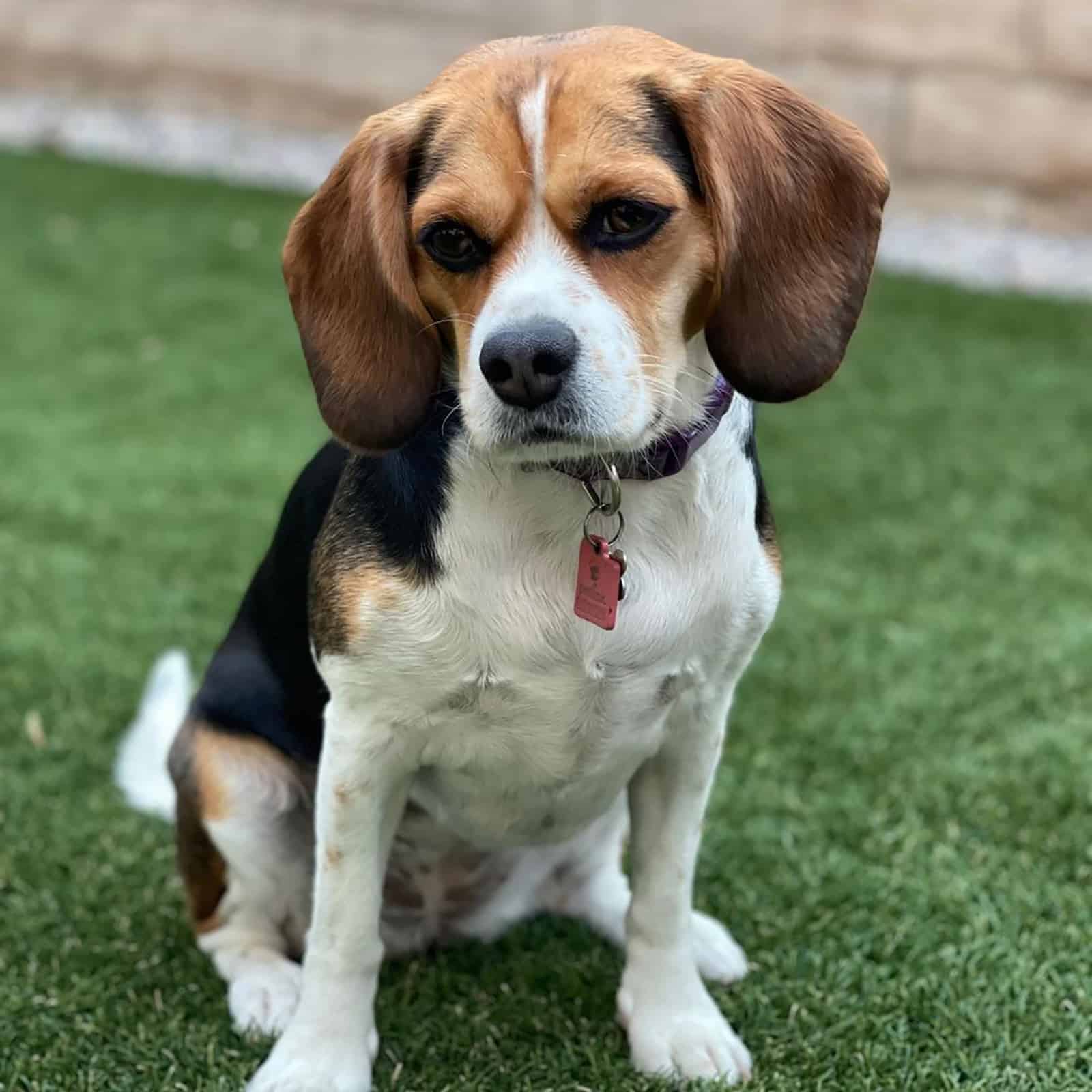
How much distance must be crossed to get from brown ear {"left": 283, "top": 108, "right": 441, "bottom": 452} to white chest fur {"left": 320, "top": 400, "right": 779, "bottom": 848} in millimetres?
167

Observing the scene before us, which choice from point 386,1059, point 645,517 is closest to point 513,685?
point 645,517

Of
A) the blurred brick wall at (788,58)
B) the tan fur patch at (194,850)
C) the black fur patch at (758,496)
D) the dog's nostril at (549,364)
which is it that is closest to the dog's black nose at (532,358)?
the dog's nostril at (549,364)

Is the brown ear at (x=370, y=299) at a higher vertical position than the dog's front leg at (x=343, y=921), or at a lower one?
higher

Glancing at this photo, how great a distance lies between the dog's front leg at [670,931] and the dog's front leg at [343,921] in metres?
0.48

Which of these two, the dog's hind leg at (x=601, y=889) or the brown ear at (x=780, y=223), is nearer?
the brown ear at (x=780, y=223)

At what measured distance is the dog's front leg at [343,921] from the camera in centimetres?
256

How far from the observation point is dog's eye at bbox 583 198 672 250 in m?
2.18

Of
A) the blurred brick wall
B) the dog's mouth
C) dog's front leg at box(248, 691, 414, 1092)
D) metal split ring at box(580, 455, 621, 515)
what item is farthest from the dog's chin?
the blurred brick wall

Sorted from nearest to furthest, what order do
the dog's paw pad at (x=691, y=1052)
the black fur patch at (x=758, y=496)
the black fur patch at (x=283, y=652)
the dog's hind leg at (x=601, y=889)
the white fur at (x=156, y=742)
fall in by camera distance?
the black fur patch at (x=758, y=496)
the dog's paw pad at (x=691, y=1052)
the black fur patch at (x=283, y=652)
the dog's hind leg at (x=601, y=889)
the white fur at (x=156, y=742)

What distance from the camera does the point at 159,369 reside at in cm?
704

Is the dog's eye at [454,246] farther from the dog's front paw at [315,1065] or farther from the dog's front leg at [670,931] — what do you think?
the dog's front paw at [315,1065]

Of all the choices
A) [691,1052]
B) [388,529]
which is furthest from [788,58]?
[691,1052]

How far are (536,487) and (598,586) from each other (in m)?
0.19

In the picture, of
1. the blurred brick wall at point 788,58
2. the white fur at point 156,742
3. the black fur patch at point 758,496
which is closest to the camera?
the black fur patch at point 758,496
